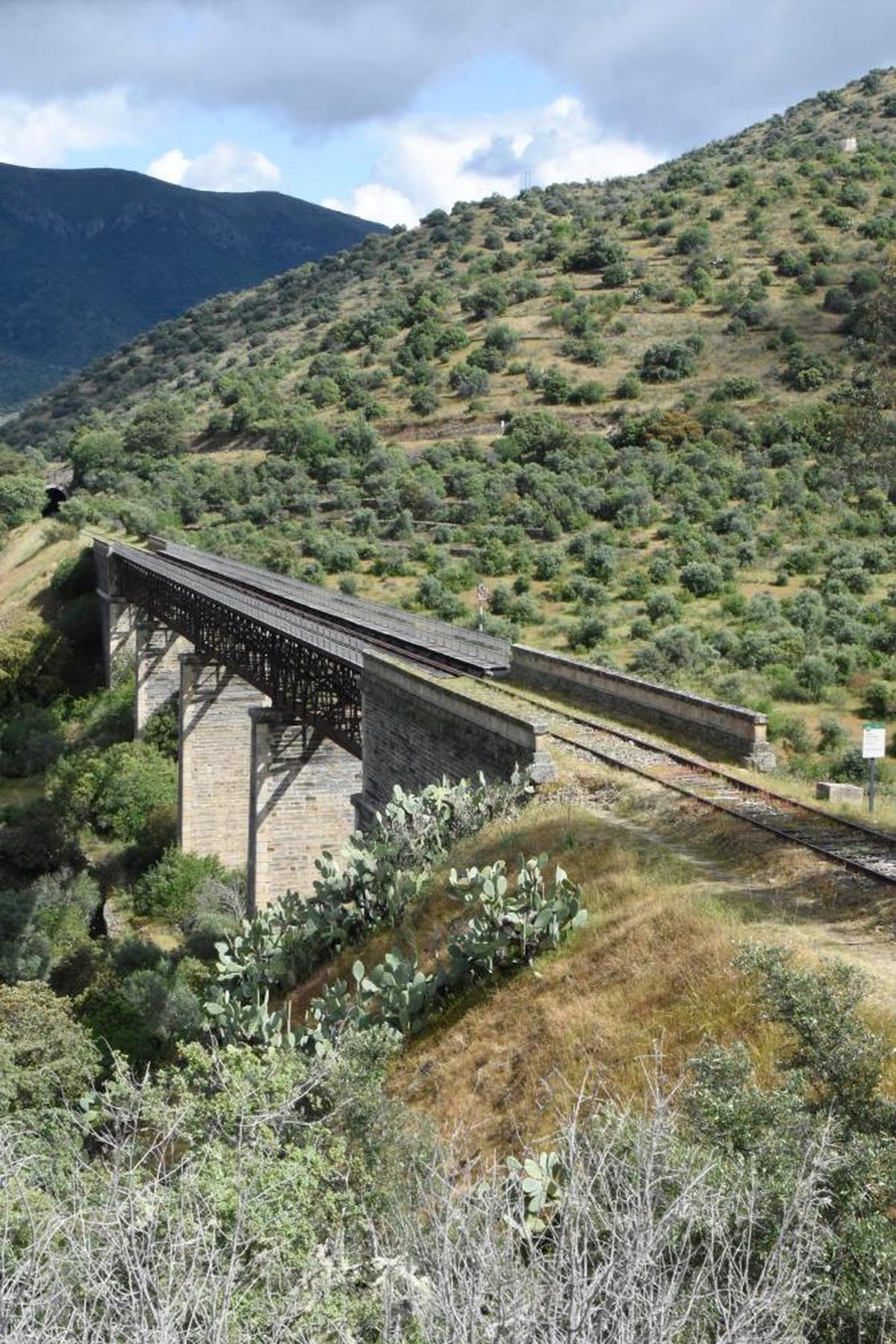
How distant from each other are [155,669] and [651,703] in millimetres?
25287

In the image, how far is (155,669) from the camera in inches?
1548

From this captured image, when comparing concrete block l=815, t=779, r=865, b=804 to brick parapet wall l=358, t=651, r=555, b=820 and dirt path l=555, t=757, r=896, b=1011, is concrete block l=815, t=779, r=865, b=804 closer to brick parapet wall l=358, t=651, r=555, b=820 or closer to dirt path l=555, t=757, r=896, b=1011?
dirt path l=555, t=757, r=896, b=1011

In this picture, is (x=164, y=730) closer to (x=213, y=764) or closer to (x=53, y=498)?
(x=213, y=764)

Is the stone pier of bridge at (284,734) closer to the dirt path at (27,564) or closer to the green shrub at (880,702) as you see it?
the dirt path at (27,564)

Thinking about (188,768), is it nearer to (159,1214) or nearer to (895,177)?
(159,1214)

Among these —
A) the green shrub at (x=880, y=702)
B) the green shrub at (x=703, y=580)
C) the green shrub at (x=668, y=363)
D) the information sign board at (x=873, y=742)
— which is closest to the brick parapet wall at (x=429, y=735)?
the information sign board at (x=873, y=742)

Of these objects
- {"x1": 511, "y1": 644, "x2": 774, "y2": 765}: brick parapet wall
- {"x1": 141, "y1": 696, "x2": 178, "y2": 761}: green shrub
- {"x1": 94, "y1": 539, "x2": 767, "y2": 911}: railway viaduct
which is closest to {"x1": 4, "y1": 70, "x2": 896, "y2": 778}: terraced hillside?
{"x1": 511, "y1": 644, "x2": 774, "y2": 765}: brick parapet wall

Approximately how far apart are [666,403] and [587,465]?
8039mm

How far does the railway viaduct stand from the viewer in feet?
54.3

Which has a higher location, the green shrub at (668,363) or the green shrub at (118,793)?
the green shrub at (668,363)

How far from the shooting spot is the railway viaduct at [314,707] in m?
16.5

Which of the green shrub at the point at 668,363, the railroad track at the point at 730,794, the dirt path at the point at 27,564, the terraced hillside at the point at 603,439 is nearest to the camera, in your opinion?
the railroad track at the point at 730,794

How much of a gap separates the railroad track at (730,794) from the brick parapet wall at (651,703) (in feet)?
2.19

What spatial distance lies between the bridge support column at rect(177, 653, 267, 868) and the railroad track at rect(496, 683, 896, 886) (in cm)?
1560
